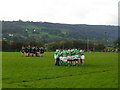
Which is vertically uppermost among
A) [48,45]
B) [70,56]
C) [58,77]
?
[48,45]

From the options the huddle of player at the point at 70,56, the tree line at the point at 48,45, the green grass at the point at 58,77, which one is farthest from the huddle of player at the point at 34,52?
the tree line at the point at 48,45

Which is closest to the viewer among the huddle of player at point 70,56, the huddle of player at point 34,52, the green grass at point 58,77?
the green grass at point 58,77

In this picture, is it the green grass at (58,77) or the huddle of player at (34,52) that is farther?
the huddle of player at (34,52)

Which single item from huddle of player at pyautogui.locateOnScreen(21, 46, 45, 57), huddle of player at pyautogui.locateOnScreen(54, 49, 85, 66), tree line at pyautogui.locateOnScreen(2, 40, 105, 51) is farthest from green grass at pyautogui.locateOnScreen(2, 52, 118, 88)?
tree line at pyautogui.locateOnScreen(2, 40, 105, 51)

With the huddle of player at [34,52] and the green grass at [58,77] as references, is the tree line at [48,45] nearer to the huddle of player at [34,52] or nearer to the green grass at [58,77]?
the huddle of player at [34,52]

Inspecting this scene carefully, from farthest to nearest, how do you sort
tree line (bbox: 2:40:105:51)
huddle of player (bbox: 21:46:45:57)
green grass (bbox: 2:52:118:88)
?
tree line (bbox: 2:40:105:51) < huddle of player (bbox: 21:46:45:57) < green grass (bbox: 2:52:118:88)

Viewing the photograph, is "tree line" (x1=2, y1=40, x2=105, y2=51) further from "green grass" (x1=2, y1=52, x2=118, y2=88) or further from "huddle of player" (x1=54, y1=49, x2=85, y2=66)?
"green grass" (x1=2, y1=52, x2=118, y2=88)

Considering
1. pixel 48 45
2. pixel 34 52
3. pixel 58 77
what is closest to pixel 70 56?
pixel 58 77

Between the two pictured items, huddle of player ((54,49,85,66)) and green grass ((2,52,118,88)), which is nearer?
green grass ((2,52,118,88))

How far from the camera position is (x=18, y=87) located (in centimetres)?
1327

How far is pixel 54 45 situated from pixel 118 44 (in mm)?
38432

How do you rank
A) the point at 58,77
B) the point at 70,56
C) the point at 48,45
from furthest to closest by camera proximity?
1. the point at 48,45
2. the point at 70,56
3. the point at 58,77

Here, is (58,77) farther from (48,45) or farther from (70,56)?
(48,45)

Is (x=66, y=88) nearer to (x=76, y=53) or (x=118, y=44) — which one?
(x=76, y=53)
